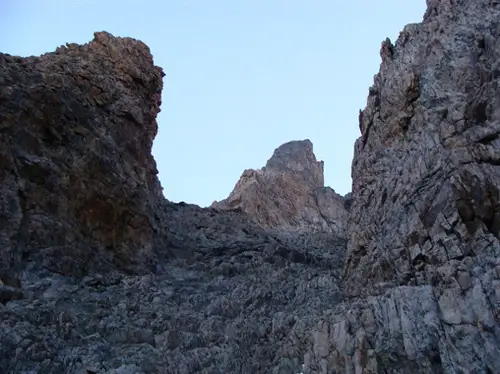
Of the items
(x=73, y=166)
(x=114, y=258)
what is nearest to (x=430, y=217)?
(x=114, y=258)

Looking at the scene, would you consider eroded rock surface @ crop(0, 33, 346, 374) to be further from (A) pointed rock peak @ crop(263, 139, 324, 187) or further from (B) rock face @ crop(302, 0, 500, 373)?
(A) pointed rock peak @ crop(263, 139, 324, 187)

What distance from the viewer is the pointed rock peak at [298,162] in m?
71.6

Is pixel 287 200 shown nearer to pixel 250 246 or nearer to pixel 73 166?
pixel 250 246

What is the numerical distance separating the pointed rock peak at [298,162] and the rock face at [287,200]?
0.41 feet

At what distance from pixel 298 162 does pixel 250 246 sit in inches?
1441

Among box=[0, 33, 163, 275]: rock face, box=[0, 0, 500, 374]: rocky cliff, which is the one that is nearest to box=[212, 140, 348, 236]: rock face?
box=[0, 0, 500, 374]: rocky cliff

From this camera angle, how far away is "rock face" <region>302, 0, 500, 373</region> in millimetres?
17250

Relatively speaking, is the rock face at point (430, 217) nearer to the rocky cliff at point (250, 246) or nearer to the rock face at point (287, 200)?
the rocky cliff at point (250, 246)

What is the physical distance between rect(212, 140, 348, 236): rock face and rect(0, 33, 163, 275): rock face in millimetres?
20230

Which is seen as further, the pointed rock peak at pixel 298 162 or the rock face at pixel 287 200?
the pointed rock peak at pixel 298 162

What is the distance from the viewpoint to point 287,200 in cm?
6250

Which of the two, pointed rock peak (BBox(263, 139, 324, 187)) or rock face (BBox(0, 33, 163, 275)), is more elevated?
pointed rock peak (BBox(263, 139, 324, 187))

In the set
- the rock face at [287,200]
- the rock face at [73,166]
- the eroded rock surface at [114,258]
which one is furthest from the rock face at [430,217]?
the rock face at [287,200]

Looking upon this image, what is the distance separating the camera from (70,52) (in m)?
40.0
